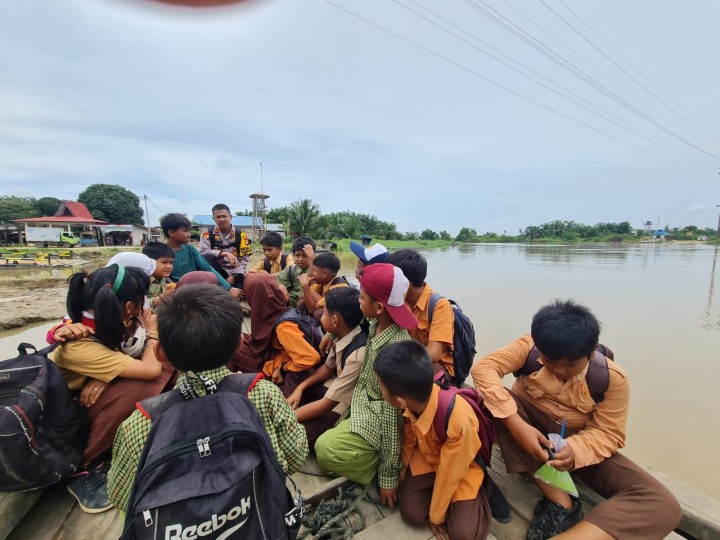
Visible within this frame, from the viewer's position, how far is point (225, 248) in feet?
16.8

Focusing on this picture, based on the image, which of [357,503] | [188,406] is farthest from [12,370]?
[357,503]

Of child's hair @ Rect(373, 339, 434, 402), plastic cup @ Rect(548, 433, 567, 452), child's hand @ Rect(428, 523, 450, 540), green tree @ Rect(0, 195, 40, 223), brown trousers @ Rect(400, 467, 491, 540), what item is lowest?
child's hand @ Rect(428, 523, 450, 540)

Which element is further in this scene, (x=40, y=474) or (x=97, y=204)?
(x=97, y=204)

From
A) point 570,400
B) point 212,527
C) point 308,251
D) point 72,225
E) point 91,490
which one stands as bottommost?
point 91,490

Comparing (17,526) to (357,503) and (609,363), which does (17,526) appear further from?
(609,363)

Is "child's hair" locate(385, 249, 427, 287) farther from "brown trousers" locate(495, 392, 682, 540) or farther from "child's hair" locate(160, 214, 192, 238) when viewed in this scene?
"child's hair" locate(160, 214, 192, 238)

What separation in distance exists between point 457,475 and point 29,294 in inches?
594

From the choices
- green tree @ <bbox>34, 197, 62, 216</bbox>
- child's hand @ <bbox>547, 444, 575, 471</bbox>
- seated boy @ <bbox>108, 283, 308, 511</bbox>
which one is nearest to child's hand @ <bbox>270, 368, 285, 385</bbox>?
seated boy @ <bbox>108, 283, 308, 511</bbox>

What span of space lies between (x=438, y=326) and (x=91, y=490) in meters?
2.06

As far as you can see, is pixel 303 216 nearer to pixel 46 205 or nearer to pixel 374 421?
pixel 374 421

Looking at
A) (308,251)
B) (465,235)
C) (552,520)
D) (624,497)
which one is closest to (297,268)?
(308,251)

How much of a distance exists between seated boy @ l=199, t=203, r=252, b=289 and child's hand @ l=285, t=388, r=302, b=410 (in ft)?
9.62

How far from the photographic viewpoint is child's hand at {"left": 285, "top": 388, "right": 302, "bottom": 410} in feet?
7.24

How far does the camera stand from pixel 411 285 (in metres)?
2.43
